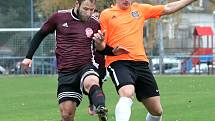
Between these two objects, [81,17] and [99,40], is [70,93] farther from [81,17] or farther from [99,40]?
[81,17]

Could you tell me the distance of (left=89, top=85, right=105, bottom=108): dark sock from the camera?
29.8 feet

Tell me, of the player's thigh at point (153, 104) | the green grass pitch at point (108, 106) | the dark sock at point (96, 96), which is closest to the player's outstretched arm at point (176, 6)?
the player's thigh at point (153, 104)

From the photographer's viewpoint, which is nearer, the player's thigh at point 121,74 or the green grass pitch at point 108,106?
the player's thigh at point 121,74

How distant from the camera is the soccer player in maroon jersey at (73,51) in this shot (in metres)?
10.1

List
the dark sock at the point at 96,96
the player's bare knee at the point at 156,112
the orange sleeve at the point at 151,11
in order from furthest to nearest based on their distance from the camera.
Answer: the orange sleeve at the point at 151,11
the player's bare knee at the point at 156,112
the dark sock at the point at 96,96

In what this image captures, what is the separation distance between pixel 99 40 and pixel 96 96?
102 cm

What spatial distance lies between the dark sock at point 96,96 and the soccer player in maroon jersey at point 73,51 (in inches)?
13.8

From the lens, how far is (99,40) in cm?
991

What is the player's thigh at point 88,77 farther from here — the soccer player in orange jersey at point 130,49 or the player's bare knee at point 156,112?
the player's bare knee at point 156,112

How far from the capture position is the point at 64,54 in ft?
33.7

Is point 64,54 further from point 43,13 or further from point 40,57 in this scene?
point 43,13

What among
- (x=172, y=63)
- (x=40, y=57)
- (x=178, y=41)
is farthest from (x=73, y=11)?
(x=178, y=41)

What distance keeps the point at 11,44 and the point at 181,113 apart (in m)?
29.8

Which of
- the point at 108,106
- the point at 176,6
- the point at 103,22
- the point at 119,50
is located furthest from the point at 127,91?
the point at 108,106
